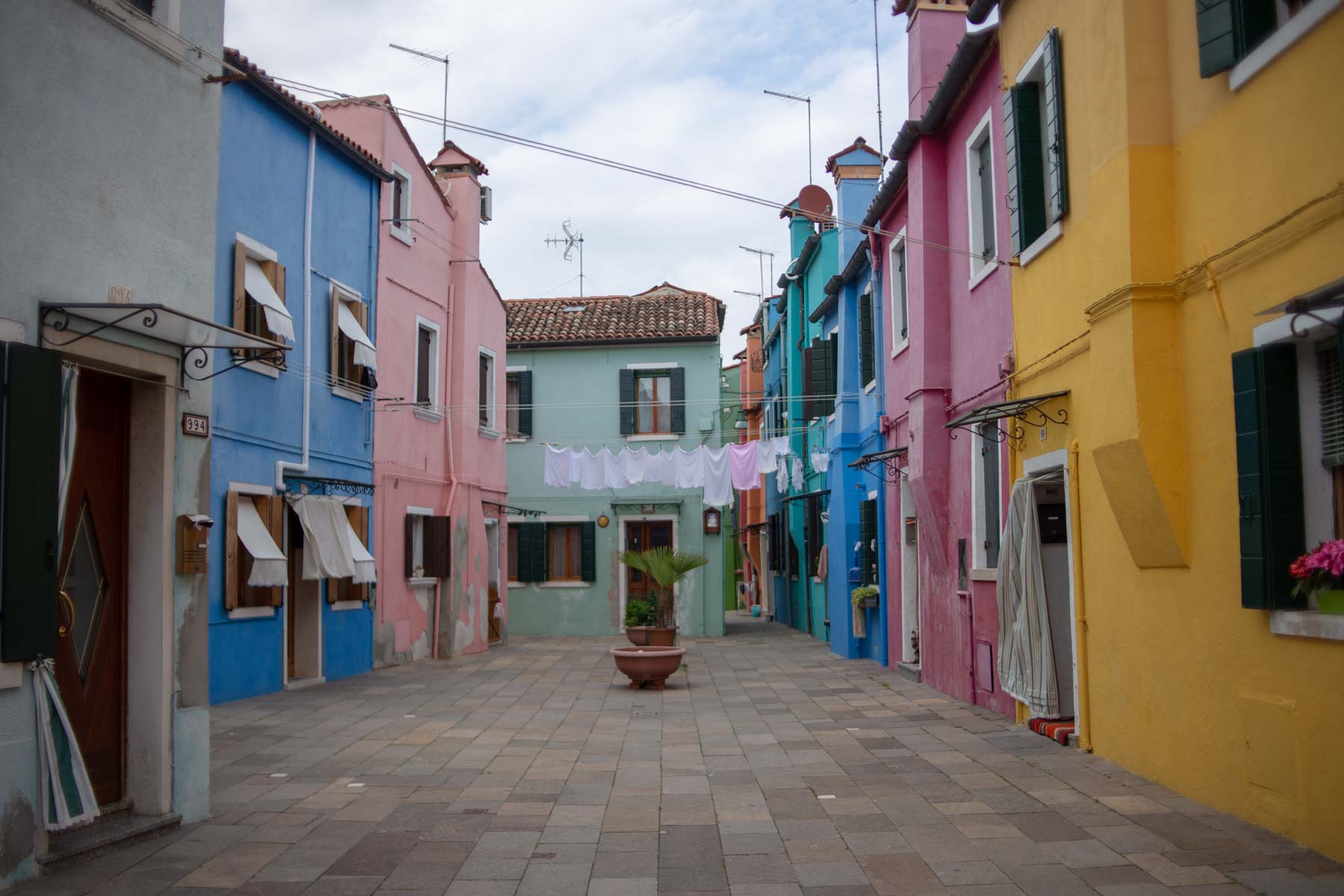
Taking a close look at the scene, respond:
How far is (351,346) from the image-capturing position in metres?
16.7

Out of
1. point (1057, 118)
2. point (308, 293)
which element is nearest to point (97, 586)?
point (1057, 118)

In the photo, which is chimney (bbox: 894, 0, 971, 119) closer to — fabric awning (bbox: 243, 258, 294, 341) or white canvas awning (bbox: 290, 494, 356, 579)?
fabric awning (bbox: 243, 258, 294, 341)

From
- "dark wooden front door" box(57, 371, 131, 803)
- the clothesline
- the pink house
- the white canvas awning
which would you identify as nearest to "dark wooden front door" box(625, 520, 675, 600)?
the clothesline

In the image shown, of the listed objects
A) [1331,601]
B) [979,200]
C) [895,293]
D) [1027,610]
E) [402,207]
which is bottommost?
[1027,610]

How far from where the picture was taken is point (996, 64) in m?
10.8

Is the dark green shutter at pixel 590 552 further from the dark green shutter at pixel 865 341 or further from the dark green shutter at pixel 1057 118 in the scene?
the dark green shutter at pixel 1057 118

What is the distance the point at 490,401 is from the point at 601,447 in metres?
4.04

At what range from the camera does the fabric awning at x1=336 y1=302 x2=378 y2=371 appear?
16.2m

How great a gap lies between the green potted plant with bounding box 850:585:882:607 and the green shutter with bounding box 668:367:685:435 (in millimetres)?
8992

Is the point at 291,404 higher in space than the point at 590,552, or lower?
higher

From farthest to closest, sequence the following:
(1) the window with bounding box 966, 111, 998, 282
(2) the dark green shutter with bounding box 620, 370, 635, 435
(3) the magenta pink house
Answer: (2) the dark green shutter with bounding box 620, 370, 635, 435
(1) the window with bounding box 966, 111, 998, 282
(3) the magenta pink house

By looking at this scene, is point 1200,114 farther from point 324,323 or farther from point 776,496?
point 776,496

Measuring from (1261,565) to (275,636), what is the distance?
11.4 metres

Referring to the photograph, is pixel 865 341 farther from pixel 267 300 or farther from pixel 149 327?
pixel 149 327
